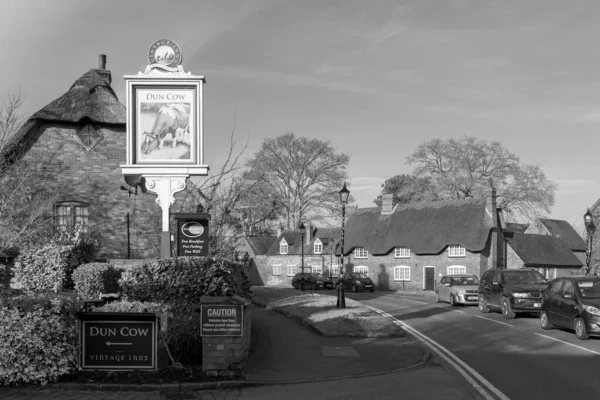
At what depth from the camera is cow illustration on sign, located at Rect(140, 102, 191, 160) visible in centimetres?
1566

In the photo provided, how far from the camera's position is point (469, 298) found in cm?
2748

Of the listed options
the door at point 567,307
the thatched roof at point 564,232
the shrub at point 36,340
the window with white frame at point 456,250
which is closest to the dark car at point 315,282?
the window with white frame at point 456,250

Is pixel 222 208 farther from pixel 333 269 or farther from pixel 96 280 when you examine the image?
pixel 333 269

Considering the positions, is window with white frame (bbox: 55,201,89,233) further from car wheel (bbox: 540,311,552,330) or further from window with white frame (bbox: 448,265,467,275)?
window with white frame (bbox: 448,265,467,275)

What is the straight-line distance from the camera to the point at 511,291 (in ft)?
70.8

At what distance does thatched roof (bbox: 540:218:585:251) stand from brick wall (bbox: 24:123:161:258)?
46690mm

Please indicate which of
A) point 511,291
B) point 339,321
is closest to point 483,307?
point 511,291

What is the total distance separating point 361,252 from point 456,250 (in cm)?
1088

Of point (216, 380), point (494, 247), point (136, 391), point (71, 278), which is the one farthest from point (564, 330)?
point (494, 247)

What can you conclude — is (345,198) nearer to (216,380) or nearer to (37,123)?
(37,123)

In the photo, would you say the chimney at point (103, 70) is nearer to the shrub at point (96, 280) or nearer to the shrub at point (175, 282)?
the shrub at point (96, 280)

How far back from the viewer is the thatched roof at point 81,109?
25.2m

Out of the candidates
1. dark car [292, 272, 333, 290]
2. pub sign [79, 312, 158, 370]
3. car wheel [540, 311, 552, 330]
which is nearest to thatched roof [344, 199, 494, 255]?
dark car [292, 272, 333, 290]

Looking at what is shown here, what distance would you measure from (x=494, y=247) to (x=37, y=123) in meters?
36.6
